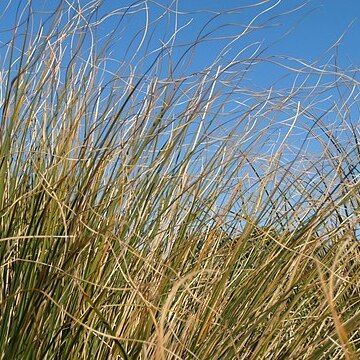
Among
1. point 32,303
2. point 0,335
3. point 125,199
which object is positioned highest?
point 125,199

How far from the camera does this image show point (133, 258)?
195 cm

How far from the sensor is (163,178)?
2.14 m

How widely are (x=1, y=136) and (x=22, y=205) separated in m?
0.23

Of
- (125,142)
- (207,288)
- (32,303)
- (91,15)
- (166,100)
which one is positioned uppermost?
(91,15)

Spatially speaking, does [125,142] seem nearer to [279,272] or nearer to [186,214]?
[186,214]

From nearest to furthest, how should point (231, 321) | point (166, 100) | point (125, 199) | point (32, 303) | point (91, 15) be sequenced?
point (32, 303)
point (231, 321)
point (125, 199)
point (166, 100)
point (91, 15)

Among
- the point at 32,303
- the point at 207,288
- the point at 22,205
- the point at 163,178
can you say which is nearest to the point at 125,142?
the point at 163,178

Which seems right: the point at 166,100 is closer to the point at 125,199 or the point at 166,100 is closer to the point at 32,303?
the point at 125,199

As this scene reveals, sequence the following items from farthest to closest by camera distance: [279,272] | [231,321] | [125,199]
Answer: [125,199], [279,272], [231,321]

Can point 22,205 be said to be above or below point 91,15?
below

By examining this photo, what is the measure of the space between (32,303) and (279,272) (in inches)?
26.5

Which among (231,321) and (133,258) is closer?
(231,321)

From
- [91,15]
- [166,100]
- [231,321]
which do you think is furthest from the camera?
[91,15]

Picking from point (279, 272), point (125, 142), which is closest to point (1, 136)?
point (125, 142)
